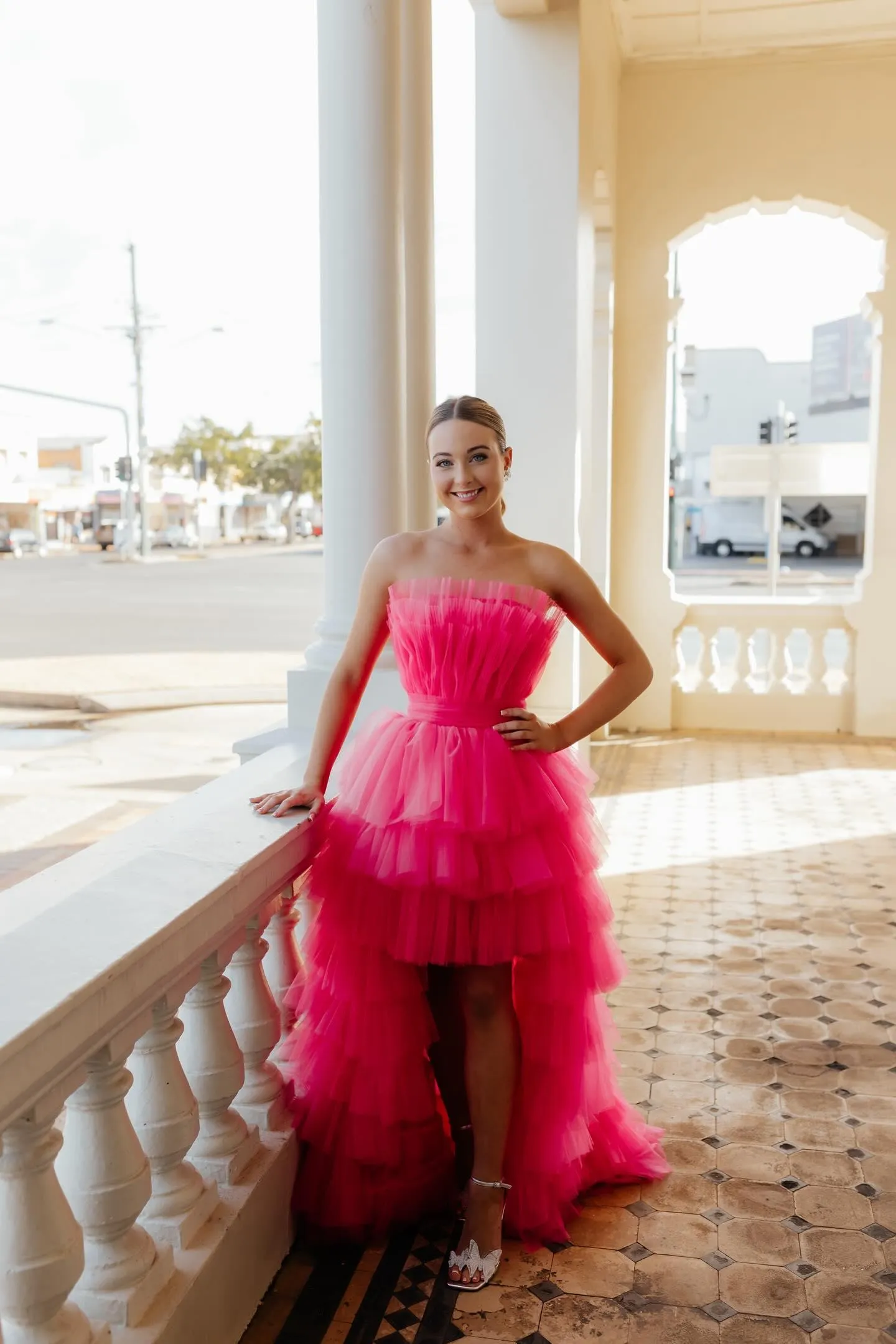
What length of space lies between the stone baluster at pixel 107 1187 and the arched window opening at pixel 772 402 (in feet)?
20.3

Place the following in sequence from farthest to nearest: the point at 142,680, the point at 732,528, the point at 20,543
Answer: the point at 20,543
the point at 732,528
the point at 142,680

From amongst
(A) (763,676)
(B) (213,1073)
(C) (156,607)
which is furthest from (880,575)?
(C) (156,607)

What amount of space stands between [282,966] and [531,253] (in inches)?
128

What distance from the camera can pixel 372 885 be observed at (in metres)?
1.86

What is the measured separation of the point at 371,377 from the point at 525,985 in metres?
1.51

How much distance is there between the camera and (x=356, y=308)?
9.00 feet

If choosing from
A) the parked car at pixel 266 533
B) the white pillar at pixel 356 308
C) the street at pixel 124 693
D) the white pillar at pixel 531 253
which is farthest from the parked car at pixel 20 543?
the white pillar at pixel 356 308

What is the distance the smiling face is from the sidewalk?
7768mm

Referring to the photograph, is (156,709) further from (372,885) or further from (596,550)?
(372,885)

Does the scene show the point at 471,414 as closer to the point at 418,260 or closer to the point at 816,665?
the point at 418,260

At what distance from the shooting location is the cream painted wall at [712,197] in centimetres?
652

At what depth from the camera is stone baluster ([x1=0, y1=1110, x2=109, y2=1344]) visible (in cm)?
115

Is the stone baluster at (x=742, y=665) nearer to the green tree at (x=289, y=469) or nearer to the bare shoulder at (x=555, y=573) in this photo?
the bare shoulder at (x=555, y=573)

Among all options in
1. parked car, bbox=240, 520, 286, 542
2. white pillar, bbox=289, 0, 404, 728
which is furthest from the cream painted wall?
parked car, bbox=240, 520, 286, 542
